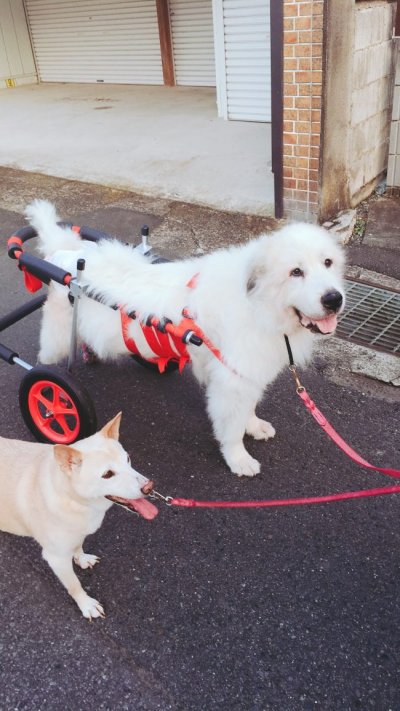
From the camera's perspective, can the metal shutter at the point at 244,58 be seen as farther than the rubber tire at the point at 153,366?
Yes

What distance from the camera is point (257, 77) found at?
9258mm

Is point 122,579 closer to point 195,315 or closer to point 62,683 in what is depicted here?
point 62,683

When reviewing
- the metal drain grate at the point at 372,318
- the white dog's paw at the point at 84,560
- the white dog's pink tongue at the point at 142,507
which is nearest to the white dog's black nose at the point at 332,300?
the white dog's pink tongue at the point at 142,507

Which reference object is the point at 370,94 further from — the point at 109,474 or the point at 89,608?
the point at 89,608

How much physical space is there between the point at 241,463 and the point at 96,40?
1328cm

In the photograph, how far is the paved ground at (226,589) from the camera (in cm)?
230

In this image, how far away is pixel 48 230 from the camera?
3.61 meters

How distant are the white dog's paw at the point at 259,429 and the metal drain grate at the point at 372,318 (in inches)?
51.3

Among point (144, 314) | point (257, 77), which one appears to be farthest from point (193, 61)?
point (144, 314)

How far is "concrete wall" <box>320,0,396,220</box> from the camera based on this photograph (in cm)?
536

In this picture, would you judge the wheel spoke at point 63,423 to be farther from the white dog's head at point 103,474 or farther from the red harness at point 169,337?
the white dog's head at point 103,474

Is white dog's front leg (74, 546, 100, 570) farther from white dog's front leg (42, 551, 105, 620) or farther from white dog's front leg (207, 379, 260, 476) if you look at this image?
white dog's front leg (207, 379, 260, 476)

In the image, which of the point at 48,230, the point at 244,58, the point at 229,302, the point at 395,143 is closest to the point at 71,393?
the point at 229,302

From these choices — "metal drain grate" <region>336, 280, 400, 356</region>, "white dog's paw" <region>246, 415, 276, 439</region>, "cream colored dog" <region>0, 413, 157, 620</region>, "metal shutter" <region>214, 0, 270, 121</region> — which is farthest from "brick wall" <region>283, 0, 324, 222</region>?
"cream colored dog" <region>0, 413, 157, 620</region>
